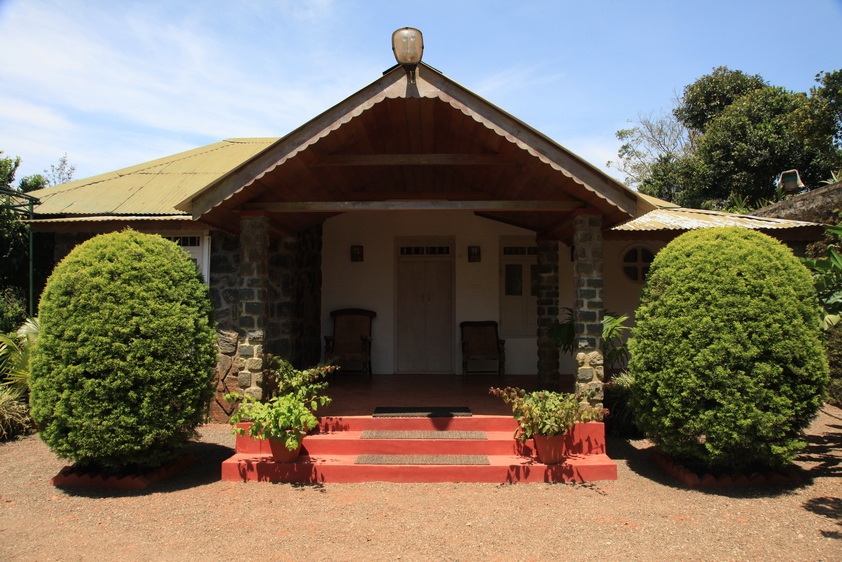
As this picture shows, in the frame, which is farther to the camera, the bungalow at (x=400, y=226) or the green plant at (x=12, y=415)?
the green plant at (x=12, y=415)

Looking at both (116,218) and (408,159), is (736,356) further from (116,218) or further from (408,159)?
(116,218)

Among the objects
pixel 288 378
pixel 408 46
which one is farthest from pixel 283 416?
pixel 408 46

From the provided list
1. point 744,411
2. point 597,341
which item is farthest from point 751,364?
point 597,341

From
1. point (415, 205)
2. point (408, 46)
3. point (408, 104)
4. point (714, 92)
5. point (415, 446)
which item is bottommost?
point (415, 446)

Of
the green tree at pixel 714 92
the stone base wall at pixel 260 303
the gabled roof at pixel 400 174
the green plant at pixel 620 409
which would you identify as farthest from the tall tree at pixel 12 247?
the green tree at pixel 714 92

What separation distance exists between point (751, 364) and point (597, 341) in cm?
148

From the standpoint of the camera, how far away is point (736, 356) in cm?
471

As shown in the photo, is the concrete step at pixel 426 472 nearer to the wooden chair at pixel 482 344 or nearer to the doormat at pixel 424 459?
the doormat at pixel 424 459

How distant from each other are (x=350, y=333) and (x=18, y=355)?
4.58m

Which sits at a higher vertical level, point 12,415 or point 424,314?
point 424,314

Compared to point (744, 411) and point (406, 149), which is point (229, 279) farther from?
point (744, 411)

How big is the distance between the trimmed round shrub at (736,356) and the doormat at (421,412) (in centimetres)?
214

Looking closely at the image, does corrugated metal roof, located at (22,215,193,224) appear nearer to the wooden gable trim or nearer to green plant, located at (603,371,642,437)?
the wooden gable trim

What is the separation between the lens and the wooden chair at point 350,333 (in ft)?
29.9
